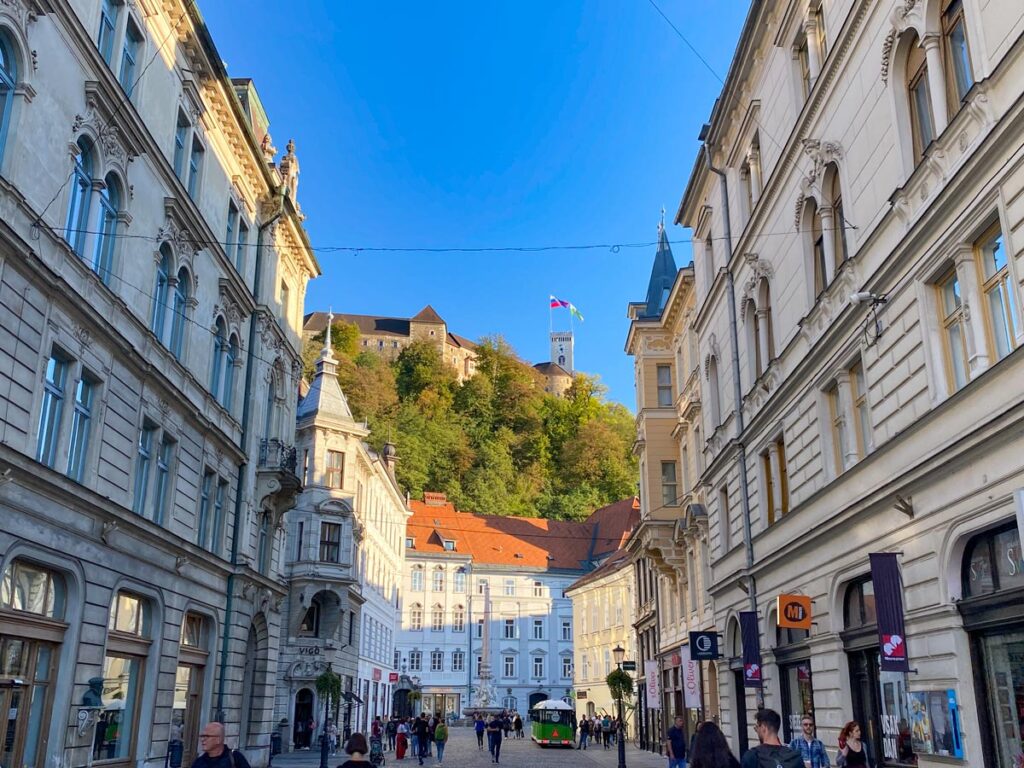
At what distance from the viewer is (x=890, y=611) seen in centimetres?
1247

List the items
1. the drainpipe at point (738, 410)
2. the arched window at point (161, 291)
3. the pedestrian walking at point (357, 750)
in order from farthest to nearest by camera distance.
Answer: the drainpipe at point (738, 410), the arched window at point (161, 291), the pedestrian walking at point (357, 750)

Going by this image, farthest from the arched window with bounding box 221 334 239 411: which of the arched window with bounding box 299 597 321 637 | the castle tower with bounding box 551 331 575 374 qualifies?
the castle tower with bounding box 551 331 575 374

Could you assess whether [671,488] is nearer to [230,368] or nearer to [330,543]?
[330,543]

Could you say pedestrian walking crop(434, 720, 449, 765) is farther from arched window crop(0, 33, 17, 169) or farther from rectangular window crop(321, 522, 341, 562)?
arched window crop(0, 33, 17, 169)

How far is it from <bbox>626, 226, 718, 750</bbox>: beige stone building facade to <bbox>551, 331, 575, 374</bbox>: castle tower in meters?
141

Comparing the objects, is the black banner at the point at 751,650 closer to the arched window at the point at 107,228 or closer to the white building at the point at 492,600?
the arched window at the point at 107,228

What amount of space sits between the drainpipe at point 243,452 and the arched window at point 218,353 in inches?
67.4

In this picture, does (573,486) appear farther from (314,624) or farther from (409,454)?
(314,624)

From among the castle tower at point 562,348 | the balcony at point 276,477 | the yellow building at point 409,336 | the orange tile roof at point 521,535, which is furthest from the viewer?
the castle tower at point 562,348

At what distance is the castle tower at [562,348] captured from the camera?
595ft

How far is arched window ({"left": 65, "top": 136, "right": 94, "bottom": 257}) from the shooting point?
15250 millimetres

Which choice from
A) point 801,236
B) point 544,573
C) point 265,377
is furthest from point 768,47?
point 544,573

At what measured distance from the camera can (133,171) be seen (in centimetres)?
1759

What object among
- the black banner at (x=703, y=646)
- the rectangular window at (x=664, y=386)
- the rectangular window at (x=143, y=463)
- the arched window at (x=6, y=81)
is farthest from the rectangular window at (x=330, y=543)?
the arched window at (x=6, y=81)
